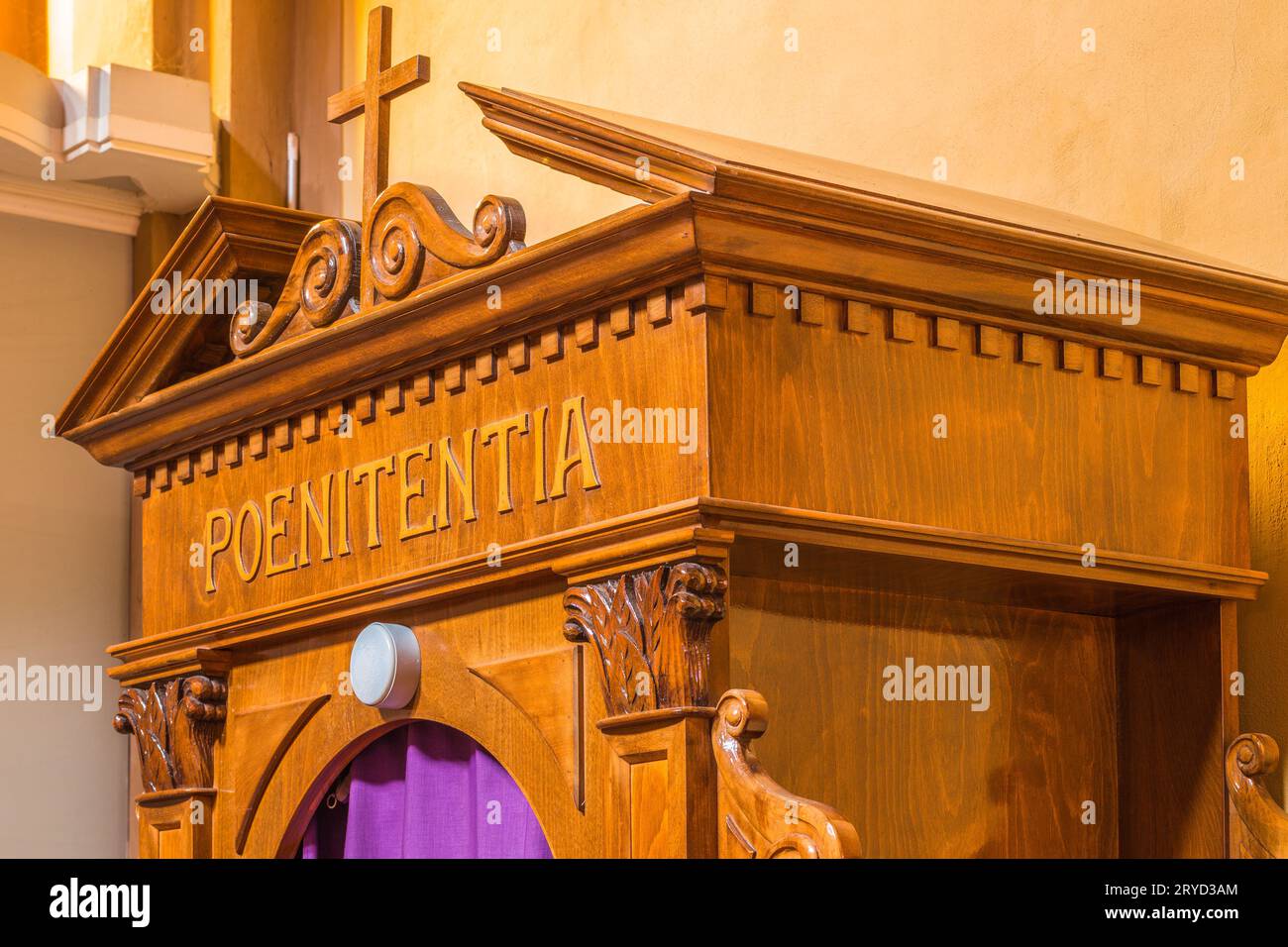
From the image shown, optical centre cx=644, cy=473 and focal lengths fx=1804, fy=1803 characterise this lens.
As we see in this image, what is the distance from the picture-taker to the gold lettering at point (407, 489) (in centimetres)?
268

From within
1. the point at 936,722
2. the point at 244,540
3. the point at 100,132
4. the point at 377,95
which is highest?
the point at 100,132

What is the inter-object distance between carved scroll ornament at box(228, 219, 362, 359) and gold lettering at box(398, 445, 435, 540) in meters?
0.28

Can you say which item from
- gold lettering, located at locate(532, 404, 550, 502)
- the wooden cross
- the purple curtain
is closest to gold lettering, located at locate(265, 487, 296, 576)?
the purple curtain

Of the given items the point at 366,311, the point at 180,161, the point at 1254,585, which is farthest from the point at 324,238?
the point at 180,161

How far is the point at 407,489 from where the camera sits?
2.71m

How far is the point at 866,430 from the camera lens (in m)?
2.33

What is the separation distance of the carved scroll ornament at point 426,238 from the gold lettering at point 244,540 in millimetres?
505

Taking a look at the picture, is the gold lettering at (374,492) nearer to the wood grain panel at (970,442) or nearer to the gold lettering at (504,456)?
the gold lettering at (504,456)

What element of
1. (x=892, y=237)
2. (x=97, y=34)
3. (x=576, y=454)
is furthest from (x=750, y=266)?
(x=97, y=34)

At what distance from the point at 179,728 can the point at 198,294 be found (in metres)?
0.78

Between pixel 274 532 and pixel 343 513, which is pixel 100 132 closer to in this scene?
pixel 274 532

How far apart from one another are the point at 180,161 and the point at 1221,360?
414cm

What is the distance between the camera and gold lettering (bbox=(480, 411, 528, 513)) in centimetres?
251
